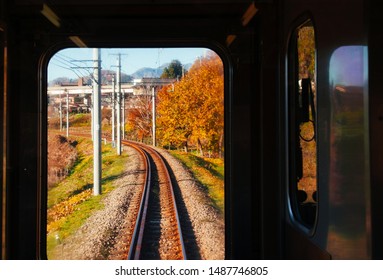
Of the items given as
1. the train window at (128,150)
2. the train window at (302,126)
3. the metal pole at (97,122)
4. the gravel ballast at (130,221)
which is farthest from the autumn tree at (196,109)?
the train window at (302,126)

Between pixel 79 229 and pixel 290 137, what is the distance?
1.61 metres

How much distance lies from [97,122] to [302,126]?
4.63 feet

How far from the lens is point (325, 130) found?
220 cm

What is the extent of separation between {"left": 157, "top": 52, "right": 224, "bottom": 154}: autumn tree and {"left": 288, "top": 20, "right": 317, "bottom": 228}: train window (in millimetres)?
564

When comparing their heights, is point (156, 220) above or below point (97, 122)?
below

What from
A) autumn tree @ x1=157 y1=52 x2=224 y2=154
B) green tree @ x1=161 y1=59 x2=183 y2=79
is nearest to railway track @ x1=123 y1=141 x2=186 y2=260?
autumn tree @ x1=157 y1=52 x2=224 y2=154

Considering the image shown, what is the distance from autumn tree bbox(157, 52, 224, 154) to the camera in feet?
10.5

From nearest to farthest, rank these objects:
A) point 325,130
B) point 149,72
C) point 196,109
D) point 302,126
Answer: point 325,130
point 302,126
point 149,72
point 196,109

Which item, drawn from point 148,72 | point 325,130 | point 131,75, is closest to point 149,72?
point 148,72

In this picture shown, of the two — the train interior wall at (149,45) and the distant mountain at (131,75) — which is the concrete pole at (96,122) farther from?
the train interior wall at (149,45)

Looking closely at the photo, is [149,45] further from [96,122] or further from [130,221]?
[130,221]

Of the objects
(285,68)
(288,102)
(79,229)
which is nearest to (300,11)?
(285,68)

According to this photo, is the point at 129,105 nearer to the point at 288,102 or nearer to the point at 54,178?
the point at 54,178

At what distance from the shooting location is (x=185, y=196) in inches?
129
